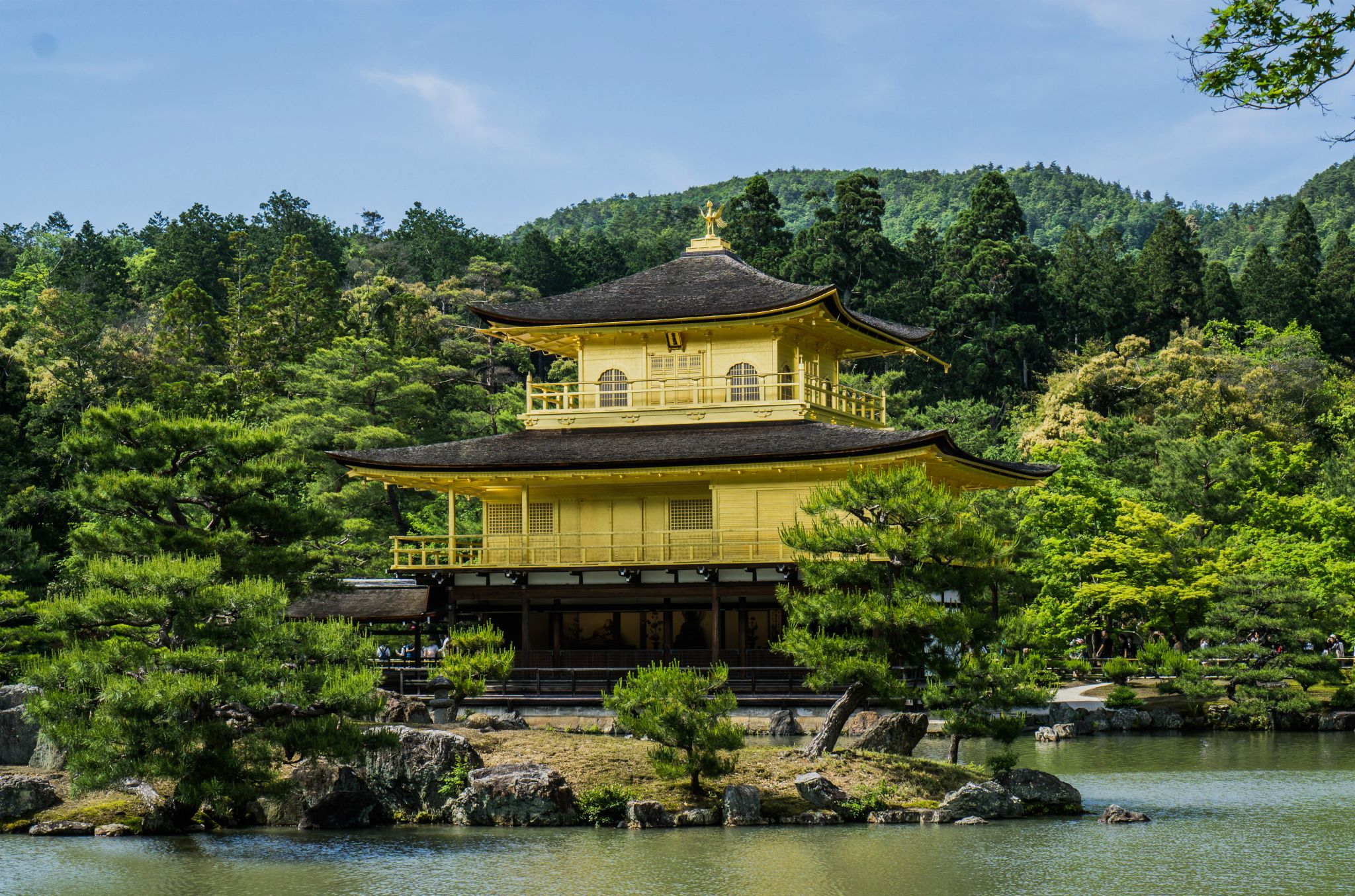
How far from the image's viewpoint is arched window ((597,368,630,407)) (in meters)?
37.1

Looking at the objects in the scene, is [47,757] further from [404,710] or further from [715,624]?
[715,624]

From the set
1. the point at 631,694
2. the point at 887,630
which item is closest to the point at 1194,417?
the point at 887,630

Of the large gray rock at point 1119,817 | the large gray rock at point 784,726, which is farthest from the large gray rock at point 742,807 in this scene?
the large gray rock at point 784,726

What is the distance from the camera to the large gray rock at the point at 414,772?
69.1 ft

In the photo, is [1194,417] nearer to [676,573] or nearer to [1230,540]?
[1230,540]

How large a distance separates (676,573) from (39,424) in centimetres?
3005

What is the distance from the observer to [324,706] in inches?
770

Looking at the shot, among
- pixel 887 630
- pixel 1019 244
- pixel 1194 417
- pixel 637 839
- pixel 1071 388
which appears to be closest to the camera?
pixel 637 839

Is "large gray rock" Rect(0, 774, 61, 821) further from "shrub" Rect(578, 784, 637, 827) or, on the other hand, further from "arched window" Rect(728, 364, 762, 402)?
"arched window" Rect(728, 364, 762, 402)

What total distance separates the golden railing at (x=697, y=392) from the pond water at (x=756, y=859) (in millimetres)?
15361

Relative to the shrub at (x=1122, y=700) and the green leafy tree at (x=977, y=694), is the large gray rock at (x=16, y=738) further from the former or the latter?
the shrub at (x=1122, y=700)

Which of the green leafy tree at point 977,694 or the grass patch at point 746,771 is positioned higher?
the green leafy tree at point 977,694

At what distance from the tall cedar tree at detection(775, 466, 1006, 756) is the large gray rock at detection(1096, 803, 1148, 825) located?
11.0 feet

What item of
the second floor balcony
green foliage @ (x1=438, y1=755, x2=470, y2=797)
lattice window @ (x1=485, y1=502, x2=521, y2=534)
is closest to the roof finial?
the second floor balcony
